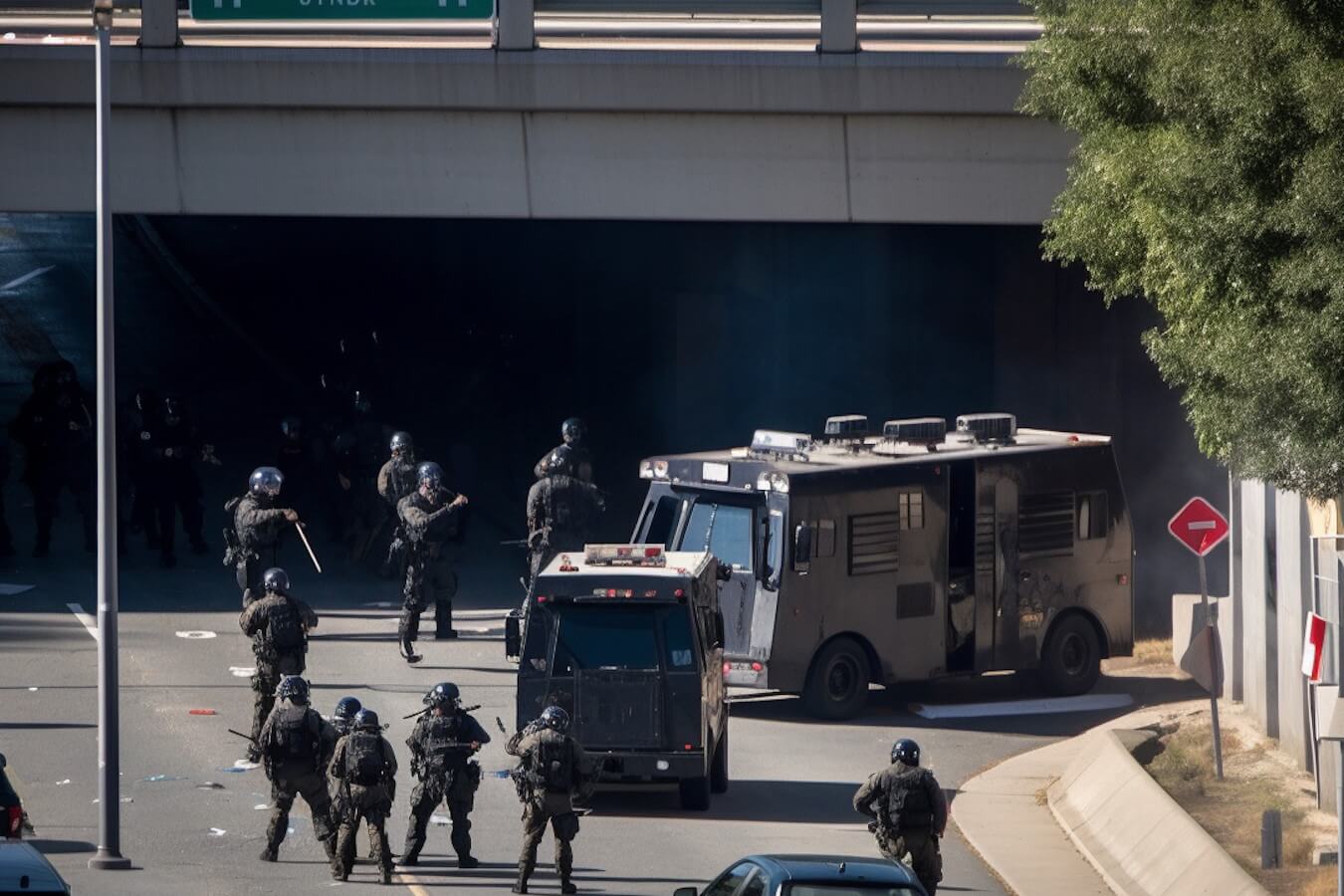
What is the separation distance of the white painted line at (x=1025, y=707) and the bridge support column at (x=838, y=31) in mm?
8493

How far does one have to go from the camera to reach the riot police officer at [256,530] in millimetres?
19391

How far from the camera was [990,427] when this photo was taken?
22391 millimetres

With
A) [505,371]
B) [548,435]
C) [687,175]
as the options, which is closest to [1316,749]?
[687,175]

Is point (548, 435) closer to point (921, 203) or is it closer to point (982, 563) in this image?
point (921, 203)

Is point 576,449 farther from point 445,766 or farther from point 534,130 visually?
point 445,766

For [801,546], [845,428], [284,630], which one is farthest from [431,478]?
[845,428]

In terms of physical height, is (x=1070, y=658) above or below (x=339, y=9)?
below

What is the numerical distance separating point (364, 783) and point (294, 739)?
76cm

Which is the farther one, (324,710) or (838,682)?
(838,682)

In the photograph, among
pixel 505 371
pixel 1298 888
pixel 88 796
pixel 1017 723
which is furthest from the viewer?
pixel 505 371

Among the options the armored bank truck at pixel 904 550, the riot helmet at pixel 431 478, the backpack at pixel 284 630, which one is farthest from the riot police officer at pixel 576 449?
the backpack at pixel 284 630

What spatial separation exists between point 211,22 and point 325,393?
11230mm

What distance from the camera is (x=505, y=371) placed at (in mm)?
38250

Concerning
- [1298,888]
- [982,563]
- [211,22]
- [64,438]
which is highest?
[211,22]
